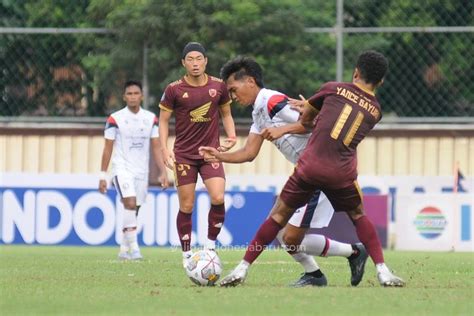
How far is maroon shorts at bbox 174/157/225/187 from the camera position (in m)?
14.1

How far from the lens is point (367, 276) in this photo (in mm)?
13406

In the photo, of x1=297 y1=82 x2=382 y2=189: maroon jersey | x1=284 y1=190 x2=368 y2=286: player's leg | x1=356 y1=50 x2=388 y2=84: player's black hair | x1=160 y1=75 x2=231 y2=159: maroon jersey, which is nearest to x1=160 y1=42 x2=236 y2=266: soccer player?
x1=160 y1=75 x2=231 y2=159: maroon jersey

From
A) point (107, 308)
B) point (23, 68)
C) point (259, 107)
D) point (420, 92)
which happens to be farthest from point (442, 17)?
point (107, 308)

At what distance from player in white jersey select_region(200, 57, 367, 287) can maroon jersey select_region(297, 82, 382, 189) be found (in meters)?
0.41

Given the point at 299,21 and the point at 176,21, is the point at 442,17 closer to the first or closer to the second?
the point at 299,21

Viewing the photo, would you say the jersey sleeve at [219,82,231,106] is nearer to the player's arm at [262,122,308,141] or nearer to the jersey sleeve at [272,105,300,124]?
the jersey sleeve at [272,105,300,124]

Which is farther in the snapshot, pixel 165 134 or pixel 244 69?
pixel 165 134

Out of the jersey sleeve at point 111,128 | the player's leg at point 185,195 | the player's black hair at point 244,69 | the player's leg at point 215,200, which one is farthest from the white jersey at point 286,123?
the jersey sleeve at point 111,128

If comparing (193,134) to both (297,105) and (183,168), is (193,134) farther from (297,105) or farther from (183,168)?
(297,105)

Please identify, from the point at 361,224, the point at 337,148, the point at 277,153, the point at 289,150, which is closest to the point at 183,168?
the point at 289,150

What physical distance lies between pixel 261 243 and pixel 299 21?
46.0ft

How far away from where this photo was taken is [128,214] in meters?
17.2

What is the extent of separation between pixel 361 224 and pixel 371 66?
1358 millimetres

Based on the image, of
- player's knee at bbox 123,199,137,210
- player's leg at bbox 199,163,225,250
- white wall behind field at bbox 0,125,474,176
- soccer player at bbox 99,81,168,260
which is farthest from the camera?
white wall behind field at bbox 0,125,474,176
